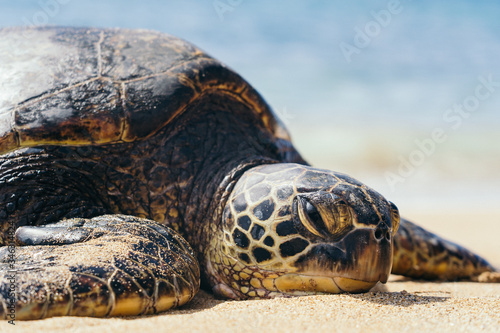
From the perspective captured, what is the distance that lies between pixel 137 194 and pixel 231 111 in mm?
1037

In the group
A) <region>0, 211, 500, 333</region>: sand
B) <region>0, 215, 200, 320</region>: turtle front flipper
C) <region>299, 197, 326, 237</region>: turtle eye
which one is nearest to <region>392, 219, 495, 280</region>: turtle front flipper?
<region>0, 211, 500, 333</region>: sand

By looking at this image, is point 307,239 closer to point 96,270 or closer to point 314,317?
point 314,317

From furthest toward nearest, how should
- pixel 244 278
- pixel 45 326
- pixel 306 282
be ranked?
1. pixel 244 278
2. pixel 306 282
3. pixel 45 326

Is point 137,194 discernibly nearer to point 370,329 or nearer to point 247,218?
point 247,218

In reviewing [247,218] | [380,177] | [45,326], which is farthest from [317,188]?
[380,177]

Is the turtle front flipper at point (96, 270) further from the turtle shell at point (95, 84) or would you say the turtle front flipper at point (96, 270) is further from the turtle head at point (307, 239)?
the turtle shell at point (95, 84)

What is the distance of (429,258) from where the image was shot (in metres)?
3.67

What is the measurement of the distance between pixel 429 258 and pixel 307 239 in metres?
1.83

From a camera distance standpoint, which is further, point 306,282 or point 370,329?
point 306,282

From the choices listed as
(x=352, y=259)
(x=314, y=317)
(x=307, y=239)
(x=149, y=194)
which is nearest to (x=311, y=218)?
(x=307, y=239)

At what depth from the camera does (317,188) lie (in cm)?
Answer: 241

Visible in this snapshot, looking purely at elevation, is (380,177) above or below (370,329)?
below

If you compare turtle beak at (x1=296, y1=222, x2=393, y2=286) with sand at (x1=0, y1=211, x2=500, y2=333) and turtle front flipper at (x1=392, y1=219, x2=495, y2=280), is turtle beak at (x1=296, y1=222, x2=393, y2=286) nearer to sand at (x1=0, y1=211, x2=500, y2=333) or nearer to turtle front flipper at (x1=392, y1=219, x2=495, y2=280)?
sand at (x1=0, y1=211, x2=500, y2=333)

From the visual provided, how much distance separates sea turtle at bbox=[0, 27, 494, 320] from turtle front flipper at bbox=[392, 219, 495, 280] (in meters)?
1.14
